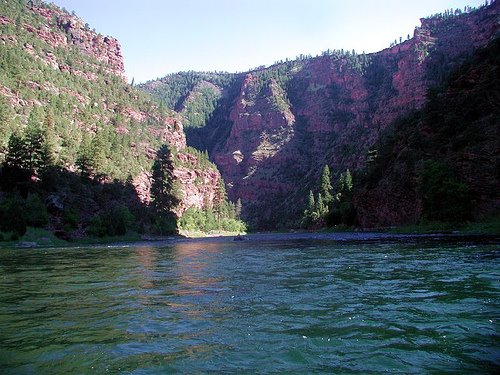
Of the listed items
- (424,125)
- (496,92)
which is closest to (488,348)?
(496,92)

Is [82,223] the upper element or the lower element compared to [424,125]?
lower

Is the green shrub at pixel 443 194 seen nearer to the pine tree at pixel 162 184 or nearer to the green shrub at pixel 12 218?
the green shrub at pixel 12 218

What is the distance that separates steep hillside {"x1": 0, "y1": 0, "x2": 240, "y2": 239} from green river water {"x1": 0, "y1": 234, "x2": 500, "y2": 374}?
57.5m

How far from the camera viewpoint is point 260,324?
10.0 m

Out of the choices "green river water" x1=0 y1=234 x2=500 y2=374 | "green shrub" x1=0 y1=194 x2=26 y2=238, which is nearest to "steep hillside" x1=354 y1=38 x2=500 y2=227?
"green river water" x1=0 y1=234 x2=500 y2=374

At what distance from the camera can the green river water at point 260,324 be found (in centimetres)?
738

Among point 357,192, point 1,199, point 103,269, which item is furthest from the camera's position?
point 357,192

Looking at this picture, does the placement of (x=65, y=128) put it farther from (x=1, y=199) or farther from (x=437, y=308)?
(x=437, y=308)

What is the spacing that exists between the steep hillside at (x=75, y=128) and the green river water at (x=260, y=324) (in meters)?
57.5

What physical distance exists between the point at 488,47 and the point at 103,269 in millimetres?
71286

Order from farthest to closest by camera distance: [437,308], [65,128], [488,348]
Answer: [65,128] < [437,308] < [488,348]

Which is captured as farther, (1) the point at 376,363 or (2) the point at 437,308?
(2) the point at 437,308

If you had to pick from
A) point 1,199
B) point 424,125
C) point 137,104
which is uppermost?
point 137,104

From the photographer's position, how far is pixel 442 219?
5562cm
